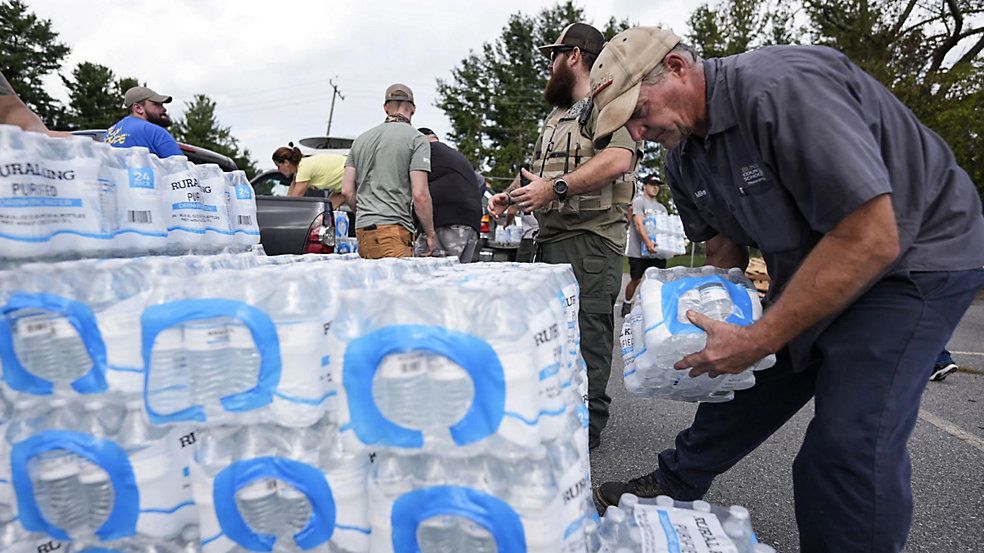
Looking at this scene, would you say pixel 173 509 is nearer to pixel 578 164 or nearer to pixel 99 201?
pixel 99 201

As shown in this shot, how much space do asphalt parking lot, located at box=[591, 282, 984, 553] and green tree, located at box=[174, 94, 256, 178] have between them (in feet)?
166

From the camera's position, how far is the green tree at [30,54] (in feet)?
113

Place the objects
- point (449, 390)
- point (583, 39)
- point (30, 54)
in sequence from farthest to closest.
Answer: point (30, 54) < point (583, 39) < point (449, 390)

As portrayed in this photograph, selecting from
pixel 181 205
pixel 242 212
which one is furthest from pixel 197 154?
pixel 181 205

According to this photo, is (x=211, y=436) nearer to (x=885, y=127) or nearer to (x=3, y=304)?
(x=3, y=304)

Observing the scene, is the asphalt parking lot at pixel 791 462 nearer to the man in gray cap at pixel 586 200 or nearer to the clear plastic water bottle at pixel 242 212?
the man in gray cap at pixel 586 200

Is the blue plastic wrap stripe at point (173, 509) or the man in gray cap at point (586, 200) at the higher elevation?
the man in gray cap at point (586, 200)

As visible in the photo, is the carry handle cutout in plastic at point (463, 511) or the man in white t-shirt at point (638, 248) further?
the man in white t-shirt at point (638, 248)

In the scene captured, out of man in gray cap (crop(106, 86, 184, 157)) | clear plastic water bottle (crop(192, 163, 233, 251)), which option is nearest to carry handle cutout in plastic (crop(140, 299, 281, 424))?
clear plastic water bottle (crop(192, 163, 233, 251))

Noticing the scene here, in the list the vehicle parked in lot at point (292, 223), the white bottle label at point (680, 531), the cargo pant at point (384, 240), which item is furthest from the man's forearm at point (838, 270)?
the vehicle parked in lot at point (292, 223)

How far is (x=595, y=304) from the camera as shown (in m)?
3.10

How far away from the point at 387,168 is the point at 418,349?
3.73 metres

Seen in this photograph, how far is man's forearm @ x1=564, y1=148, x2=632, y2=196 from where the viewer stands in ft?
9.74

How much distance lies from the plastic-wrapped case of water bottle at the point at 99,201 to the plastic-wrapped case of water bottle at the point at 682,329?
188 centimetres
